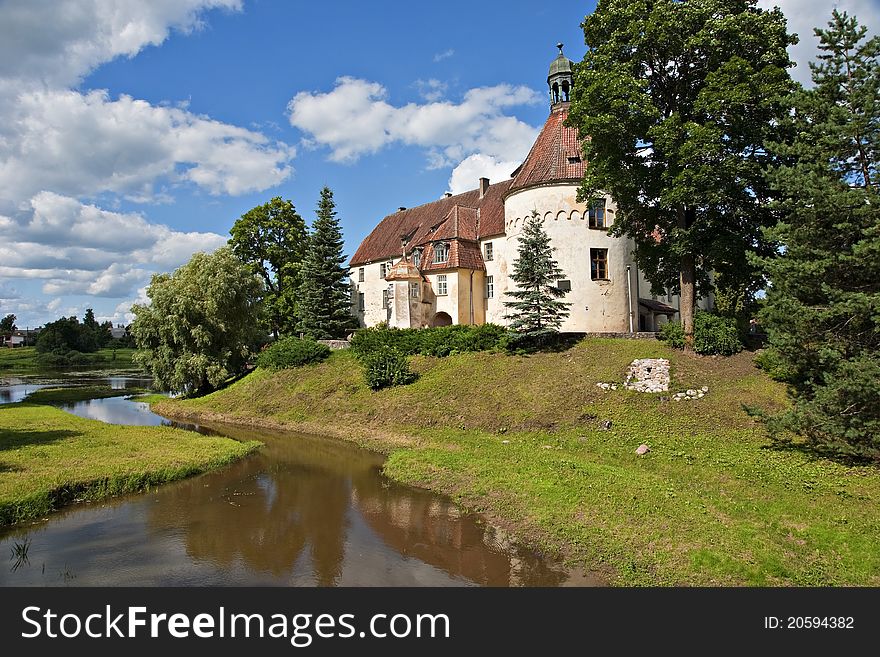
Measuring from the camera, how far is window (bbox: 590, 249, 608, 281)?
29078 millimetres

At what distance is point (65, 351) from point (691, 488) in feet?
320

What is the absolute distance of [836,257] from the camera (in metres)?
12.8

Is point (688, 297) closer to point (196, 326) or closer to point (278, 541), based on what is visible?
point (278, 541)

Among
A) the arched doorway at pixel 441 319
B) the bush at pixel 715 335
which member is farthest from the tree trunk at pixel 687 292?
the arched doorway at pixel 441 319

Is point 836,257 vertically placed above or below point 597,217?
below

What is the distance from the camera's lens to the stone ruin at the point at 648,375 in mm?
20109

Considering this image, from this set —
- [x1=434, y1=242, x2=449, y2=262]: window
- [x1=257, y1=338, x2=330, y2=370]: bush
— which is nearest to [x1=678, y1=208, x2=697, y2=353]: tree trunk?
[x1=434, y1=242, x2=449, y2=262]: window

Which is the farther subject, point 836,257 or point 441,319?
point 441,319

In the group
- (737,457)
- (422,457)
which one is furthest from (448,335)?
(737,457)

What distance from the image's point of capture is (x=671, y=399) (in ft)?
62.4

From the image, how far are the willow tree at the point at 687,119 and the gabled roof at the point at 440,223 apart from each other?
12487 millimetres

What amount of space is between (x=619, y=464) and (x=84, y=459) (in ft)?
53.1

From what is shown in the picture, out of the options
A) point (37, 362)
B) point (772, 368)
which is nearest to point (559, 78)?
point (772, 368)

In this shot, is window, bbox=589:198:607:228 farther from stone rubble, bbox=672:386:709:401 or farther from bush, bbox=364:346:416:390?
bush, bbox=364:346:416:390
